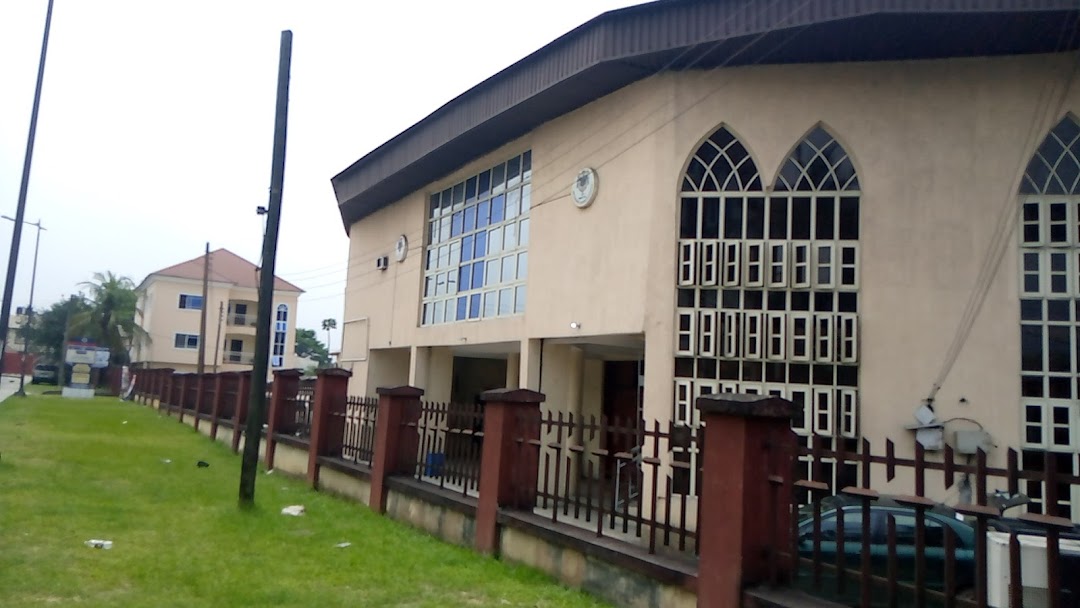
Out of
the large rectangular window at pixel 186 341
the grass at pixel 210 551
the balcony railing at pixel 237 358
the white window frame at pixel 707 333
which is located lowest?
the grass at pixel 210 551

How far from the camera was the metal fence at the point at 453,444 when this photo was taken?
333 inches

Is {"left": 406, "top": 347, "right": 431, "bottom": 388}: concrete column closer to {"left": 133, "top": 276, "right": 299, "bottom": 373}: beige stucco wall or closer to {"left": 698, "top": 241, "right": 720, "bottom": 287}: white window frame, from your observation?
{"left": 698, "top": 241, "right": 720, "bottom": 287}: white window frame

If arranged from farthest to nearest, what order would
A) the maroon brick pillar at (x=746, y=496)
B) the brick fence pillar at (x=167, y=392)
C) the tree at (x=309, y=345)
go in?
the tree at (x=309, y=345)
the brick fence pillar at (x=167, y=392)
the maroon brick pillar at (x=746, y=496)

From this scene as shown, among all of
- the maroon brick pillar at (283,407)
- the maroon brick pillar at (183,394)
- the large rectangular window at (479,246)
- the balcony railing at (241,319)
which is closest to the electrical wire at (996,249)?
the large rectangular window at (479,246)

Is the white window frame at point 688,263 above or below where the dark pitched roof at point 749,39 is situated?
below

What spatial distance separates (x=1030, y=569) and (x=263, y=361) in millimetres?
8702

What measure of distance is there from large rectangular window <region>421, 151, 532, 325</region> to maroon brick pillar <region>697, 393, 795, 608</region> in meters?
8.42

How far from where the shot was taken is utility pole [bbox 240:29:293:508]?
10.2 metres

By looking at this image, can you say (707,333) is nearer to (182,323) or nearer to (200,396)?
(200,396)

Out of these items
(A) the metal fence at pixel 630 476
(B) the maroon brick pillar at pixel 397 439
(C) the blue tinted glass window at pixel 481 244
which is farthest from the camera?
(C) the blue tinted glass window at pixel 481 244

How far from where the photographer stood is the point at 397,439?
33.2 feet

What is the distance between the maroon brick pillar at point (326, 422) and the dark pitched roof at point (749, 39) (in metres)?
4.87

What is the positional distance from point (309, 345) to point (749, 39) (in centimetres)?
8734

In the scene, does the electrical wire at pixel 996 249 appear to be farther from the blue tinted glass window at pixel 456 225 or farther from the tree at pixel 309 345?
the tree at pixel 309 345
